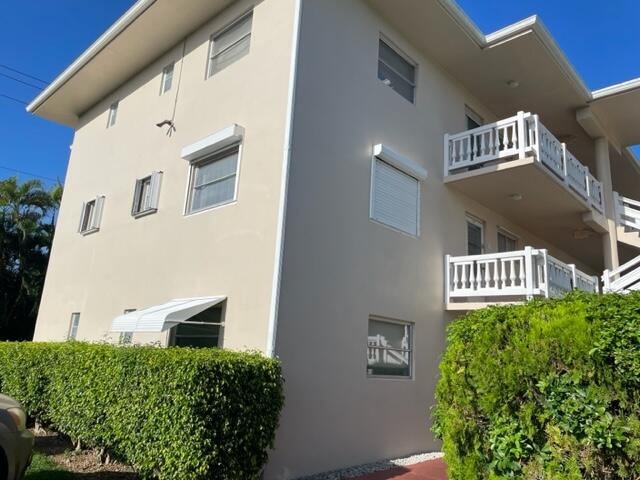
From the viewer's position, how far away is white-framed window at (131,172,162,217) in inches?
488

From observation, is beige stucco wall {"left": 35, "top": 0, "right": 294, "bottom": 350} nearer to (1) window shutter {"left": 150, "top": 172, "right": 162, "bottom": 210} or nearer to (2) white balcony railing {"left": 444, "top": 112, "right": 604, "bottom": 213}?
(1) window shutter {"left": 150, "top": 172, "right": 162, "bottom": 210}

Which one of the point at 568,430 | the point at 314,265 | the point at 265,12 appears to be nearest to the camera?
the point at 568,430

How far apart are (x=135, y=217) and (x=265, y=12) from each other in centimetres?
651

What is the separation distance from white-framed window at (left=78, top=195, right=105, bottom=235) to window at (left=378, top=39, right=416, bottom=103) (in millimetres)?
9738

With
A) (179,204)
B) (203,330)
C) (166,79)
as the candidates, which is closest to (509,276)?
(203,330)

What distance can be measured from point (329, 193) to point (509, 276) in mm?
5230

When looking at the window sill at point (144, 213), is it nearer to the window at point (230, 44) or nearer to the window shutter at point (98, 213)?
the window shutter at point (98, 213)

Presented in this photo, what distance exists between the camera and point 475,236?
14484 millimetres

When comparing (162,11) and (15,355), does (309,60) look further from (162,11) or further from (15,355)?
(15,355)

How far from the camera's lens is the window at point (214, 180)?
10422 millimetres

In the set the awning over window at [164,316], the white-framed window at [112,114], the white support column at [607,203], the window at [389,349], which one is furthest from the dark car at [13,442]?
the white support column at [607,203]

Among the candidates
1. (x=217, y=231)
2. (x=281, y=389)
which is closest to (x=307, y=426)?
(x=281, y=389)

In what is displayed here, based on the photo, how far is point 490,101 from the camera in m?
15.4

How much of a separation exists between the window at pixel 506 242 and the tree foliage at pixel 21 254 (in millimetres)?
21374
